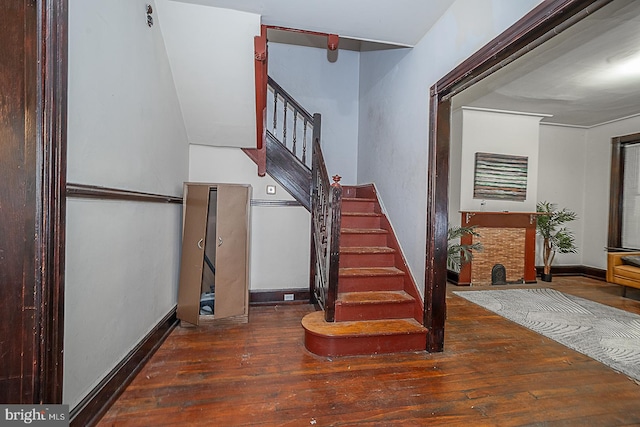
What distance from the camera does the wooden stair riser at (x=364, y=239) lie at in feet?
10.9

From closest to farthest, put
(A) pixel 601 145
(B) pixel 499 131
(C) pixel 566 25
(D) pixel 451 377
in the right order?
1. (C) pixel 566 25
2. (D) pixel 451 377
3. (B) pixel 499 131
4. (A) pixel 601 145

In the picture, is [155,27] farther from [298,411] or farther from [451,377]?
[451,377]

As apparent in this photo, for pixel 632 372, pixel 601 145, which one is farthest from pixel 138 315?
pixel 601 145

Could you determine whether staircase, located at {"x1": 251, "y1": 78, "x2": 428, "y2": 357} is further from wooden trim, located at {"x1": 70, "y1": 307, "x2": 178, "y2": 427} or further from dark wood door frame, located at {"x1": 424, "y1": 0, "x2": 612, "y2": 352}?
wooden trim, located at {"x1": 70, "y1": 307, "x2": 178, "y2": 427}

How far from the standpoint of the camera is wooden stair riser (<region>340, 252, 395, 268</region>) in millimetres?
3100

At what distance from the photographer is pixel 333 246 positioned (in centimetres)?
249

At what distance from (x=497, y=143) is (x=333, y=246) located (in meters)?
3.93

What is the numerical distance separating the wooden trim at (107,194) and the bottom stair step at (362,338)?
1621 millimetres

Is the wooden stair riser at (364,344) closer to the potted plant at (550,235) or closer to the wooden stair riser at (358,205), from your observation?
the wooden stair riser at (358,205)

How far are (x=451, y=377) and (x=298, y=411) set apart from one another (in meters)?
1.13

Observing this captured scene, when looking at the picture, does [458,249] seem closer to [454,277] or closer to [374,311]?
[454,277]

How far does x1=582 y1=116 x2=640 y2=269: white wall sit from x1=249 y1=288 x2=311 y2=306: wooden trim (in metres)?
5.50

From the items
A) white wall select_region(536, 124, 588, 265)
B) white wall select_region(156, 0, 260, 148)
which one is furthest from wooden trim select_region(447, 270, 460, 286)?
white wall select_region(156, 0, 260, 148)

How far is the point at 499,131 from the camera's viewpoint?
4840 mm
